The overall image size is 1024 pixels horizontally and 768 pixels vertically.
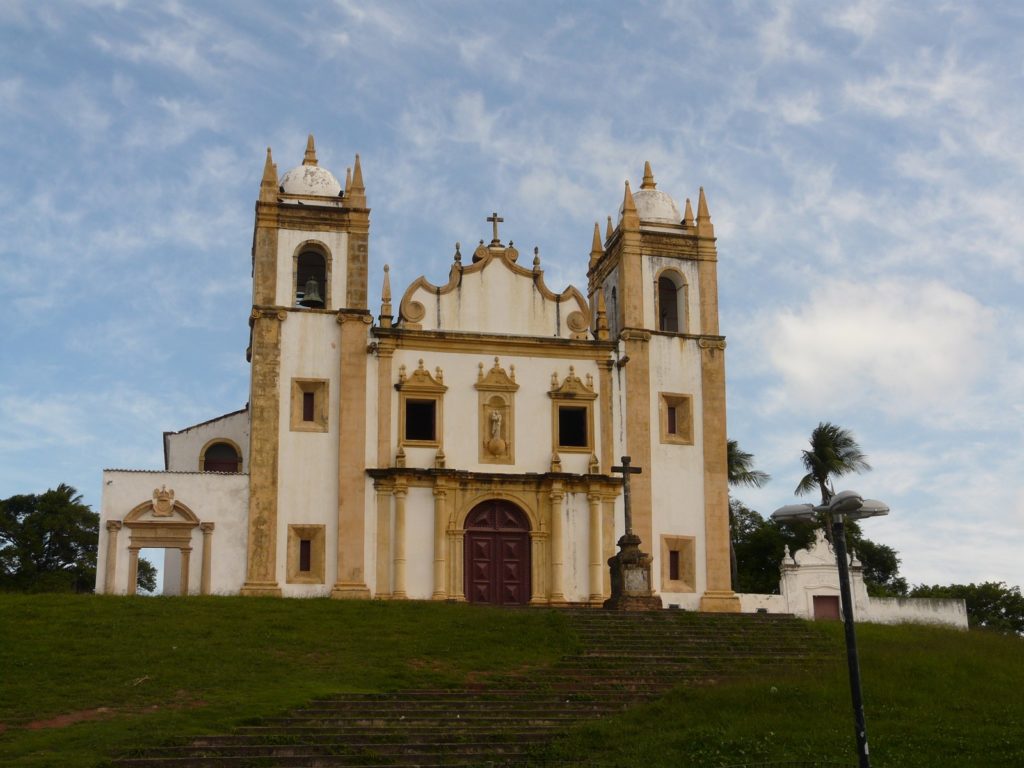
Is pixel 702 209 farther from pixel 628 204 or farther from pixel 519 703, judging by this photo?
pixel 519 703

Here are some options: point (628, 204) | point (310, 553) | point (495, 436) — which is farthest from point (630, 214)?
point (310, 553)

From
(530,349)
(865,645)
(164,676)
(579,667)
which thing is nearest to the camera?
(164,676)

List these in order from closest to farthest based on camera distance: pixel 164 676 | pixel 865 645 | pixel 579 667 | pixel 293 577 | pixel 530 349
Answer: pixel 164 676 < pixel 579 667 < pixel 865 645 < pixel 293 577 < pixel 530 349

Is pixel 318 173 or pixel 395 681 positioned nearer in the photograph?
pixel 395 681

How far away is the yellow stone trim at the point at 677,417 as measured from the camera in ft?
112

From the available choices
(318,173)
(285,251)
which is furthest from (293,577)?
(318,173)

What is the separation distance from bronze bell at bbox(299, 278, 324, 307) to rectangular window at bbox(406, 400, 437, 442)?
3334 millimetres

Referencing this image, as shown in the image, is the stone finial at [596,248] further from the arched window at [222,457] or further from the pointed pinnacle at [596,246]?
the arched window at [222,457]

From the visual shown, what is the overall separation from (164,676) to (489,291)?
49.6ft

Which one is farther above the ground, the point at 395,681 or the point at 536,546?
the point at 536,546

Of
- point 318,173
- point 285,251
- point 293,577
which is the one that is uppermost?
point 318,173

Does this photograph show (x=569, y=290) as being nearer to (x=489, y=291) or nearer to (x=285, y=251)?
(x=489, y=291)

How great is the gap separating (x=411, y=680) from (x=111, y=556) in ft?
37.6

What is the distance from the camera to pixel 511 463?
33.2m
